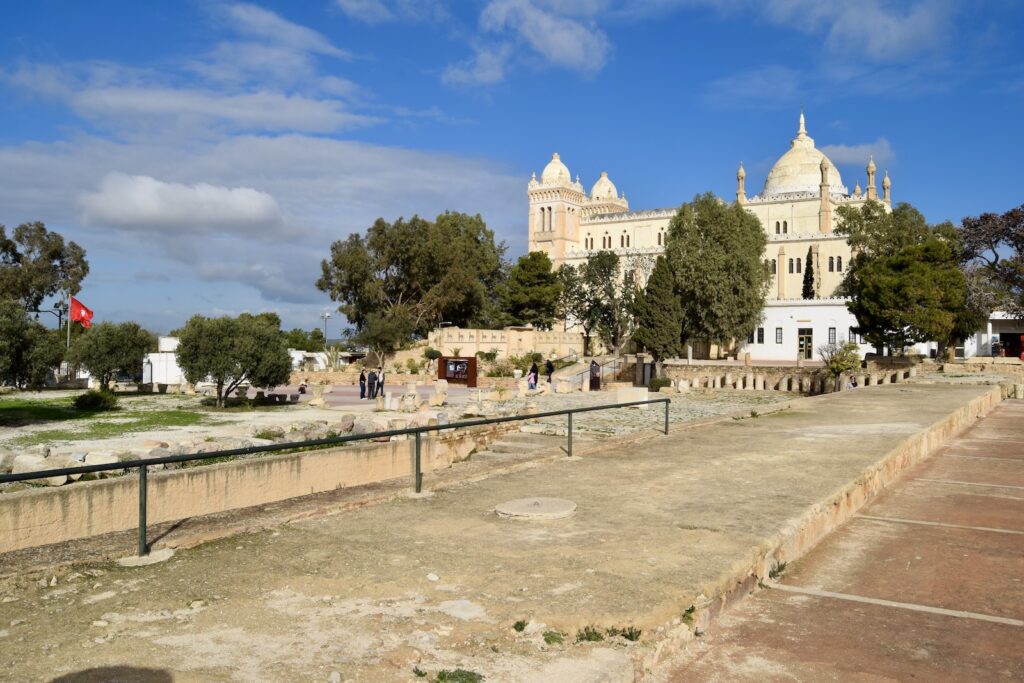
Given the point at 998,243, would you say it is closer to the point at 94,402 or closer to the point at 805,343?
the point at 805,343

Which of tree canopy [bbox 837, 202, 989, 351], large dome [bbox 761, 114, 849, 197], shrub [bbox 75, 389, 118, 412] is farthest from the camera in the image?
large dome [bbox 761, 114, 849, 197]

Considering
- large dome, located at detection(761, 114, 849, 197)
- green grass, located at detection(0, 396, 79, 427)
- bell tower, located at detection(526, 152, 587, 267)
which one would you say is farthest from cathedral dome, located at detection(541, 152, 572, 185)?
green grass, located at detection(0, 396, 79, 427)

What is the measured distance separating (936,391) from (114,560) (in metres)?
25.3

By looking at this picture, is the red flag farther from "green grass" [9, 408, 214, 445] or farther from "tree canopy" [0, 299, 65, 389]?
"green grass" [9, 408, 214, 445]

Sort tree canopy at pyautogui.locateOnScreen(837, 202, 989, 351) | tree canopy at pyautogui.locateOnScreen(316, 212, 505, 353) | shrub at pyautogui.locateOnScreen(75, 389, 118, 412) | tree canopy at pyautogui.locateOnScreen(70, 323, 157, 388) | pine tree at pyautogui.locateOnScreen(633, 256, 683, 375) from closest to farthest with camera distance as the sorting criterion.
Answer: shrub at pyautogui.locateOnScreen(75, 389, 118, 412)
tree canopy at pyautogui.locateOnScreen(70, 323, 157, 388)
tree canopy at pyautogui.locateOnScreen(837, 202, 989, 351)
pine tree at pyautogui.locateOnScreen(633, 256, 683, 375)
tree canopy at pyautogui.locateOnScreen(316, 212, 505, 353)

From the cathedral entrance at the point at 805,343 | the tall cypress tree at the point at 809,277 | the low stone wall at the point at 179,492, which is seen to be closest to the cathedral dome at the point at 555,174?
the tall cypress tree at the point at 809,277

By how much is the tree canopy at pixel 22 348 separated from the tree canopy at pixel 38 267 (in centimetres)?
3195

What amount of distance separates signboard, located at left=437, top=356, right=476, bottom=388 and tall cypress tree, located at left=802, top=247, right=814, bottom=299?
3408cm

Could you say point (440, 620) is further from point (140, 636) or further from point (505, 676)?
point (140, 636)

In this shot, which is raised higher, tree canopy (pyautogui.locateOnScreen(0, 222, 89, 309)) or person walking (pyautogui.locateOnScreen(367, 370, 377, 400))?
tree canopy (pyautogui.locateOnScreen(0, 222, 89, 309))

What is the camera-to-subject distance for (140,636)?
4.41 metres

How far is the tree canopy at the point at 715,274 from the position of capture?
170 feet

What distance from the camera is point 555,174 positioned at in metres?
94.1

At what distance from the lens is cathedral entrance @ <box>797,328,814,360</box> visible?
54500 mm
